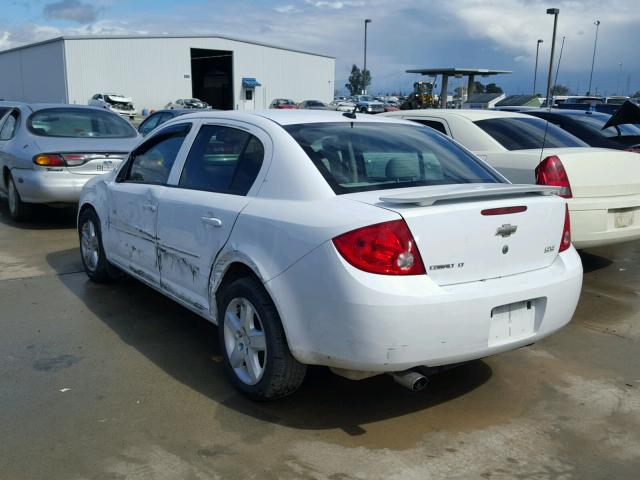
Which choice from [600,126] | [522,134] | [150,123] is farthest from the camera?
[150,123]

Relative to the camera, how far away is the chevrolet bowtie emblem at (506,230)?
10.4 feet

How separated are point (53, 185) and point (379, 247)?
619cm

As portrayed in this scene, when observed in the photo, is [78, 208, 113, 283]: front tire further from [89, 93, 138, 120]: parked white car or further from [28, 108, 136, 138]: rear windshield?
[89, 93, 138, 120]: parked white car

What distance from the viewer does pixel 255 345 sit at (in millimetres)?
3439

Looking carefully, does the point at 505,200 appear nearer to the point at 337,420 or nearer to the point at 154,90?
the point at 337,420

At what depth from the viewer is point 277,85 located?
203 feet

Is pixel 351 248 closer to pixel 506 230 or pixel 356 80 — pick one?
pixel 506 230

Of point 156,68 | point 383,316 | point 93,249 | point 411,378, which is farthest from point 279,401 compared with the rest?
point 156,68

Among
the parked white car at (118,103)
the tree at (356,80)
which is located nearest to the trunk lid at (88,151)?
the parked white car at (118,103)

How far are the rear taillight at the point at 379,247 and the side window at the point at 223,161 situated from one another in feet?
3.16

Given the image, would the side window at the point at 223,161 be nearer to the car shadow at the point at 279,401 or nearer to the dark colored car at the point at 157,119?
the car shadow at the point at 279,401

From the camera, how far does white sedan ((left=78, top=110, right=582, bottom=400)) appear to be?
293 cm

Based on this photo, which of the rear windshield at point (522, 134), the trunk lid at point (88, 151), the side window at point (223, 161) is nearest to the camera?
the side window at point (223, 161)

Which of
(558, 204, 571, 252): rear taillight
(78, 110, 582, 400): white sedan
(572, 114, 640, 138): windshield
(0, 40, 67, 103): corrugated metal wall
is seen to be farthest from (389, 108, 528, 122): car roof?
(0, 40, 67, 103): corrugated metal wall
